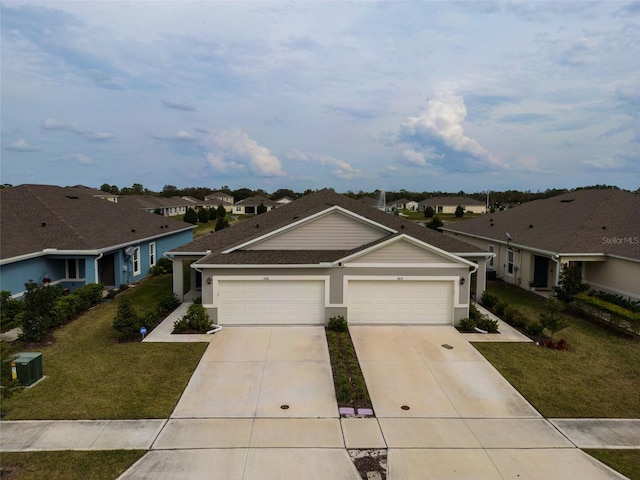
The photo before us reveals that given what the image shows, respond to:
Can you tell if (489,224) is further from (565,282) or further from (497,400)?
(497,400)

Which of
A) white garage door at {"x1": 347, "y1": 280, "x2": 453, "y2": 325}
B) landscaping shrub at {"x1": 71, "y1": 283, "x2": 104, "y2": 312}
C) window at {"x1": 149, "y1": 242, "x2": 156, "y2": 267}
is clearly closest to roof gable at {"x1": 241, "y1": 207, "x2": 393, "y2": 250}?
white garage door at {"x1": 347, "y1": 280, "x2": 453, "y2": 325}

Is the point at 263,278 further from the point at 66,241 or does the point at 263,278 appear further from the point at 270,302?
the point at 66,241

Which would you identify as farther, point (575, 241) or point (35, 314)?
point (575, 241)

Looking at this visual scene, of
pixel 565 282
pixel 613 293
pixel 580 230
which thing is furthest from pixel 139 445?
pixel 580 230

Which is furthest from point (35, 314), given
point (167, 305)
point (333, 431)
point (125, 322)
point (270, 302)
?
point (333, 431)

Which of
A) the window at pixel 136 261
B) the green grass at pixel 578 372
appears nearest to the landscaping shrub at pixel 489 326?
the green grass at pixel 578 372
